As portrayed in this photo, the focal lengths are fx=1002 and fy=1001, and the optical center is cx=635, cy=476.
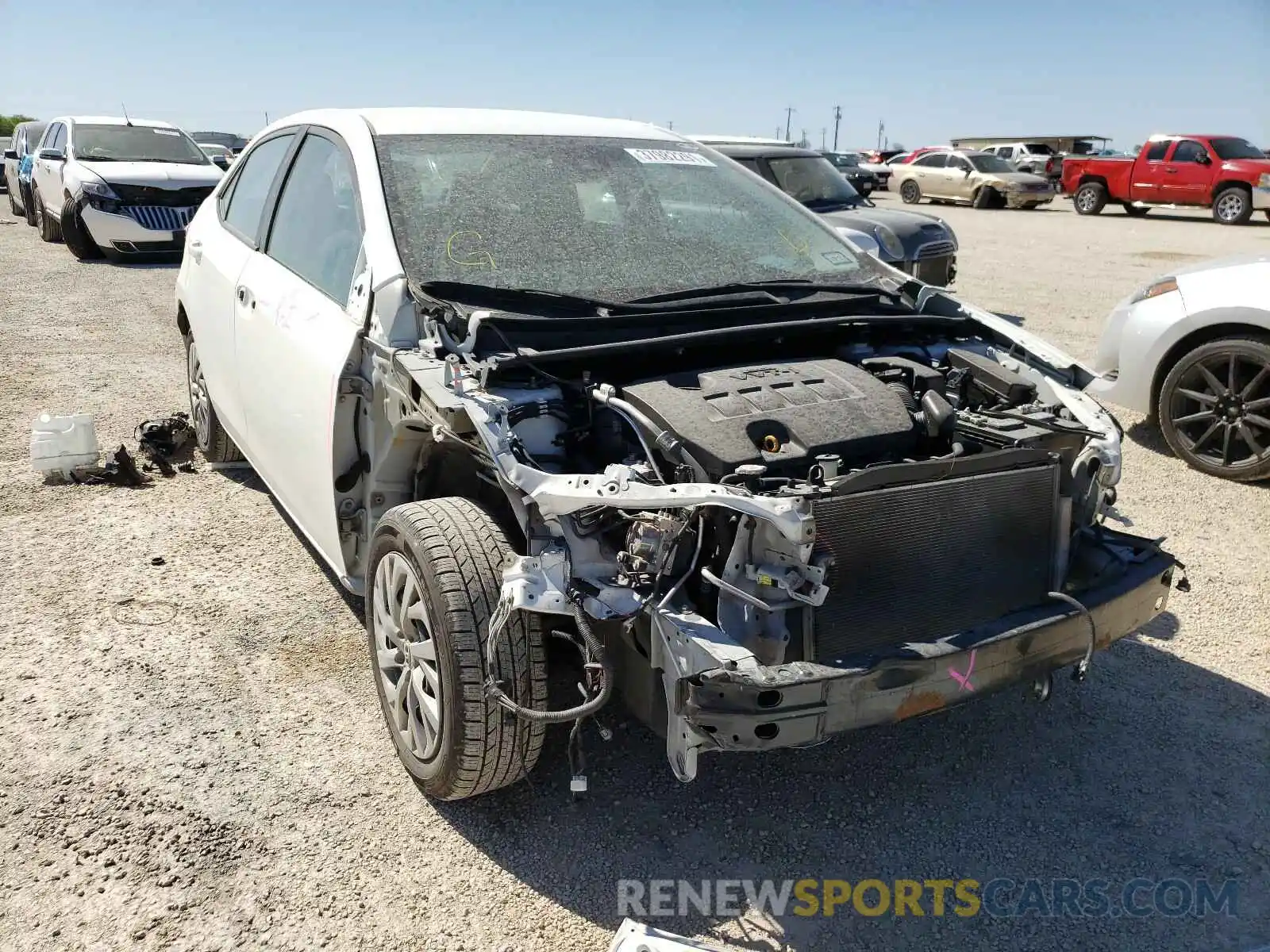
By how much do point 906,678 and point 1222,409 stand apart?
410 centimetres

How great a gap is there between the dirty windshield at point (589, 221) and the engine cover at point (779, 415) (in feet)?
1.95

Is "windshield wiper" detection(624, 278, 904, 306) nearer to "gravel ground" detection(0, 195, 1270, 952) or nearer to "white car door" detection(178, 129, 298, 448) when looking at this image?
"gravel ground" detection(0, 195, 1270, 952)

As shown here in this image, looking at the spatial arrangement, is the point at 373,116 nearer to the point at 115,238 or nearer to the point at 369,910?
the point at 369,910

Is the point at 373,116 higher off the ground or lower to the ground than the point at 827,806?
higher

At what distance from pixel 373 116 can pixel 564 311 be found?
4.32ft

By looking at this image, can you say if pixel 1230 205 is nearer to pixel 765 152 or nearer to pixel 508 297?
pixel 765 152

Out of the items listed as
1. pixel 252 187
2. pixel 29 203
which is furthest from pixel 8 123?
pixel 252 187

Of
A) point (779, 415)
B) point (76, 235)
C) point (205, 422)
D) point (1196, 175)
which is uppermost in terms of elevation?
point (1196, 175)

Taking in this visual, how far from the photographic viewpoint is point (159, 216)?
12625 mm

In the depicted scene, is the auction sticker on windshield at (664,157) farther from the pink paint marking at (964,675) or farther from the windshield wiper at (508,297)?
the pink paint marking at (964,675)

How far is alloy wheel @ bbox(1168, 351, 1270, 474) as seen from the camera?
531 cm

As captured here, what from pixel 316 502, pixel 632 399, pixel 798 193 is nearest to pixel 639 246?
pixel 632 399

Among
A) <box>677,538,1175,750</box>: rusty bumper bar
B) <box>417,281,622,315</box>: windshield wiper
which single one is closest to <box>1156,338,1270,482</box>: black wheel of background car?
<box>677,538,1175,750</box>: rusty bumper bar

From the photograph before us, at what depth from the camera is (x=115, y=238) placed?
1265cm
